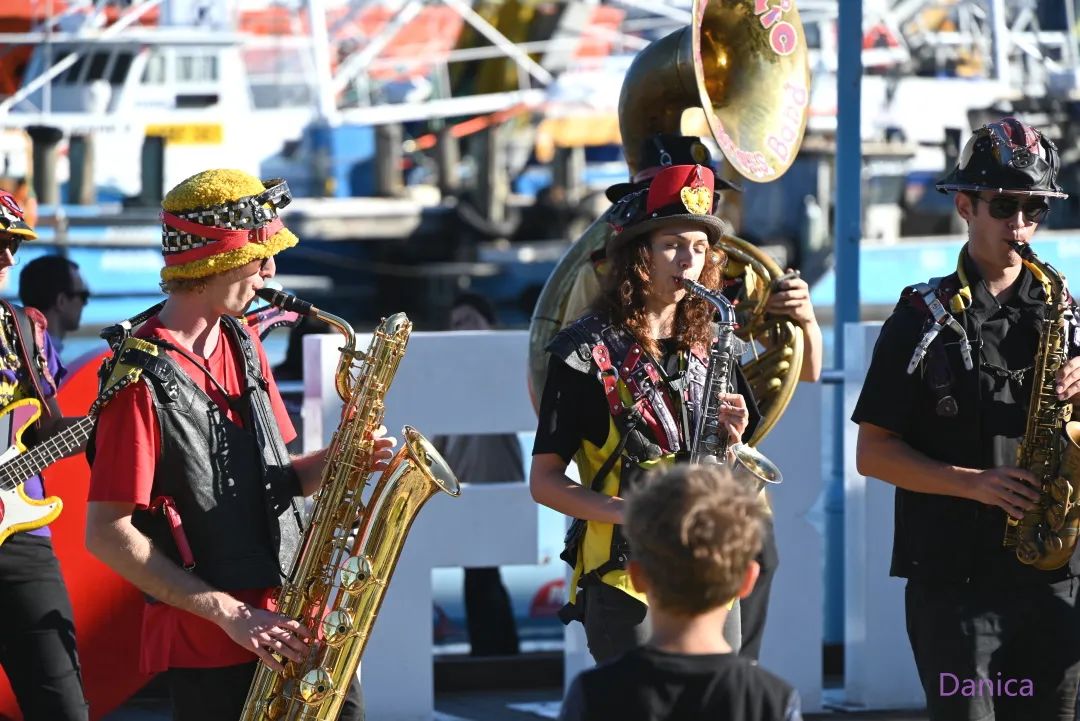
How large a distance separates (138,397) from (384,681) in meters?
2.65

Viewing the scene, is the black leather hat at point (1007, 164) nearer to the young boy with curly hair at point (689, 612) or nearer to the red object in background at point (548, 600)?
the young boy with curly hair at point (689, 612)

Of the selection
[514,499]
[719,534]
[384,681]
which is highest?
[719,534]

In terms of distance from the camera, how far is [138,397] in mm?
3312

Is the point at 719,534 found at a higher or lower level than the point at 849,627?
higher

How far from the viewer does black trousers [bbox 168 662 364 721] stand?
343 centimetres

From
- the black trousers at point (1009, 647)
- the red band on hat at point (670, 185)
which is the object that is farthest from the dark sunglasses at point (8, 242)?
the black trousers at point (1009, 647)

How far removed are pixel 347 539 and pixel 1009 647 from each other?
1.53 m

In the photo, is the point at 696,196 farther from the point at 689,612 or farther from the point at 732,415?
the point at 689,612

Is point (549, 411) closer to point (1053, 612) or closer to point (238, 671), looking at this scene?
point (238, 671)

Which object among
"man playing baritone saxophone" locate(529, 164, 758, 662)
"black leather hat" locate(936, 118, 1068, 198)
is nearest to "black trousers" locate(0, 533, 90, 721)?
"man playing baritone saxophone" locate(529, 164, 758, 662)

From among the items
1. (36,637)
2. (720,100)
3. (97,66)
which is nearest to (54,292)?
(36,637)

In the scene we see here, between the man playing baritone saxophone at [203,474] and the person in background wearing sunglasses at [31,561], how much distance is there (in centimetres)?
79

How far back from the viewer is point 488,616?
22.3ft

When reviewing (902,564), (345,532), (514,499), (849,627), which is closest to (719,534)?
(345,532)
